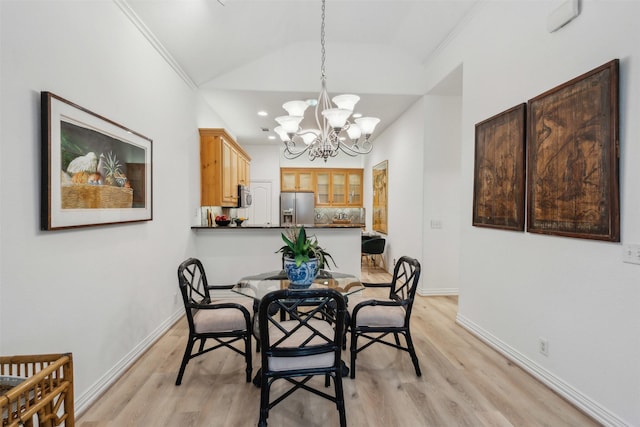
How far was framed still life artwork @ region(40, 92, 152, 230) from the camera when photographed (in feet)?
5.41

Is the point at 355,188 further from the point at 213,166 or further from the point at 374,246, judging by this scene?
the point at 213,166

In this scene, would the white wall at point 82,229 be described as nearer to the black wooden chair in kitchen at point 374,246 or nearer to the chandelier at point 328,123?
the chandelier at point 328,123

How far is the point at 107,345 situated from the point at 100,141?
1.41 m

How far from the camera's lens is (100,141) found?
2090mm

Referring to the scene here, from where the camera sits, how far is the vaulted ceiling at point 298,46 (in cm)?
303

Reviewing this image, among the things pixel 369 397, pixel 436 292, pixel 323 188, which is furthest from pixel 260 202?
pixel 369 397

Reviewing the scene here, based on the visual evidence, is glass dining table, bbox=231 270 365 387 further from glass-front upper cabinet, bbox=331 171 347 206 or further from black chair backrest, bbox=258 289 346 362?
glass-front upper cabinet, bbox=331 171 347 206

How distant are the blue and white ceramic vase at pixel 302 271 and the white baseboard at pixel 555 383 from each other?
178 cm

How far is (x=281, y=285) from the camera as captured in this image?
95.3 inches

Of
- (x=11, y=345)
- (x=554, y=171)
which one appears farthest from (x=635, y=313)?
(x=11, y=345)

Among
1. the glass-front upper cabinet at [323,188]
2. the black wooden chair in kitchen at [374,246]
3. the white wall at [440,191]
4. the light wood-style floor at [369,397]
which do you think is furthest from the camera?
the glass-front upper cabinet at [323,188]

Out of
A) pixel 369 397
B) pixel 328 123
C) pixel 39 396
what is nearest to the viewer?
pixel 39 396

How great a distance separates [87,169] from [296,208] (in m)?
5.88

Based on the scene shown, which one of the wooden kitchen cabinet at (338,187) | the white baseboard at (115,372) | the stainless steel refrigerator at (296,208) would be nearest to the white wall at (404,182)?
the wooden kitchen cabinet at (338,187)
